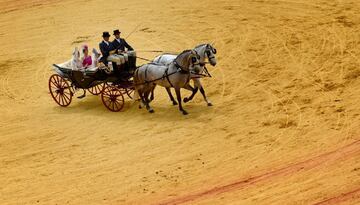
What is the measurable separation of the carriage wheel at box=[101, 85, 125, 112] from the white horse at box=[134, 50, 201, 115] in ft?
1.91

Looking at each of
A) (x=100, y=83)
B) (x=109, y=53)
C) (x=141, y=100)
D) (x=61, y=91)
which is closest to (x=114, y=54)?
(x=109, y=53)

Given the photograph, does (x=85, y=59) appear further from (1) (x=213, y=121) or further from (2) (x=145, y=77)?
(1) (x=213, y=121)

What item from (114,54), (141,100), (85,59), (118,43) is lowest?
(141,100)

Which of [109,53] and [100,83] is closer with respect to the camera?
[109,53]

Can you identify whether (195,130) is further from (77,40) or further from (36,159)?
(77,40)

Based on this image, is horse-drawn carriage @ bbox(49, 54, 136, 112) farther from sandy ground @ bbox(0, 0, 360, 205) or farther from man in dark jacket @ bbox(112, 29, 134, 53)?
man in dark jacket @ bbox(112, 29, 134, 53)

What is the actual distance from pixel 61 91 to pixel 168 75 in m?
3.93

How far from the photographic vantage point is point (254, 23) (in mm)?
24828

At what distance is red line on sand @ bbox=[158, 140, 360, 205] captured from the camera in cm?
1446

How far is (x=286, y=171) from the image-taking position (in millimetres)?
14930

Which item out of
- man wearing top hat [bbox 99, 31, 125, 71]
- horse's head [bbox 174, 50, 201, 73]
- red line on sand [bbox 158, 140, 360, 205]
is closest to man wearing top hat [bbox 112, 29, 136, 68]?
man wearing top hat [bbox 99, 31, 125, 71]

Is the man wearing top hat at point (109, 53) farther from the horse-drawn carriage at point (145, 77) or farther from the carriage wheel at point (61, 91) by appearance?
the carriage wheel at point (61, 91)

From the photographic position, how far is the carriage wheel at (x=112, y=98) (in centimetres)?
1912

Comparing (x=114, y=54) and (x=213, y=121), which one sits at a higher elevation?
(x=114, y=54)
